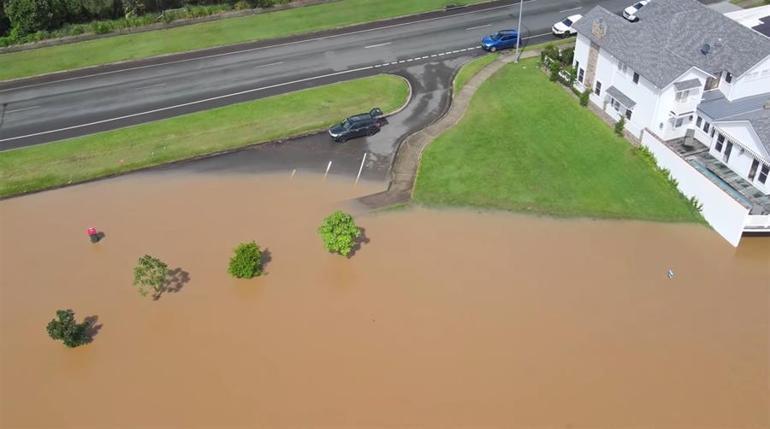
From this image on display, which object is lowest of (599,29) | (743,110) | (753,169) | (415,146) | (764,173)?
(415,146)

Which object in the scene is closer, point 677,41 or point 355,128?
point 677,41

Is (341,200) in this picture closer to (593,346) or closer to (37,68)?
(593,346)

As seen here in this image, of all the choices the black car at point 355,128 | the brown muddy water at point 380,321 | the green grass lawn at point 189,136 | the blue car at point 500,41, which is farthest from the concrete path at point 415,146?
the green grass lawn at point 189,136

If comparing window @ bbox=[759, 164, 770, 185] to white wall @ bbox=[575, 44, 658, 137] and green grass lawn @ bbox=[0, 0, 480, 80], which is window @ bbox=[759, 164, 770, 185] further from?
green grass lawn @ bbox=[0, 0, 480, 80]

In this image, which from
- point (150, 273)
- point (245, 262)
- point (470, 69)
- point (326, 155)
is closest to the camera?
point (150, 273)

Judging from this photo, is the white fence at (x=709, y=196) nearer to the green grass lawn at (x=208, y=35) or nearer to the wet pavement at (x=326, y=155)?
the wet pavement at (x=326, y=155)

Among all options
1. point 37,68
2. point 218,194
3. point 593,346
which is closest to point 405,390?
point 593,346

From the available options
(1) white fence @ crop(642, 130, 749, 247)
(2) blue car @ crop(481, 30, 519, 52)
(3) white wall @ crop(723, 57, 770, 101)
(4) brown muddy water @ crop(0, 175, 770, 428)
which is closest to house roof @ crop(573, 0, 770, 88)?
(3) white wall @ crop(723, 57, 770, 101)

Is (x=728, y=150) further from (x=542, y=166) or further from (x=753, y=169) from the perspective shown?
(x=542, y=166)

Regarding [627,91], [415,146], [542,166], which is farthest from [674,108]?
[415,146]
